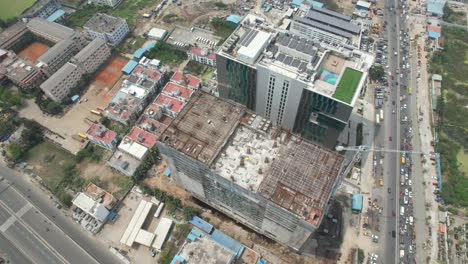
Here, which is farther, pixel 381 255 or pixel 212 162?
pixel 381 255

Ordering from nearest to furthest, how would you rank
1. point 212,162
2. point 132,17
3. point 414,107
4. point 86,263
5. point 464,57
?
point 212,162 < point 86,263 < point 414,107 < point 464,57 < point 132,17

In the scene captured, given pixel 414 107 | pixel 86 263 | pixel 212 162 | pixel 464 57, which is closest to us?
pixel 212 162

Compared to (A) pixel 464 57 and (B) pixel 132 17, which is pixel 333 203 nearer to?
(A) pixel 464 57

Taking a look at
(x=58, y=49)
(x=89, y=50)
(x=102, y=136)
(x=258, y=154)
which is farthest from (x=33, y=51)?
(x=258, y=154)

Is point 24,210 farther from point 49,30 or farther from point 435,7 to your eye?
point 435,7

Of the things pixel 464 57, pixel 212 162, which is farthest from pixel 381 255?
pixel 464 57

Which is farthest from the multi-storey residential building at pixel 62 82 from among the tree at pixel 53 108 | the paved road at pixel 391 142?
the paved road at pixel 391 142

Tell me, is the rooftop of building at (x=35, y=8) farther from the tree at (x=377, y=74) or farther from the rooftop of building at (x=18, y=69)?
the tree at (x=377, y=74)

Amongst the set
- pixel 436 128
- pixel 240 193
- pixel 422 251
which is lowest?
pixel 240 193
